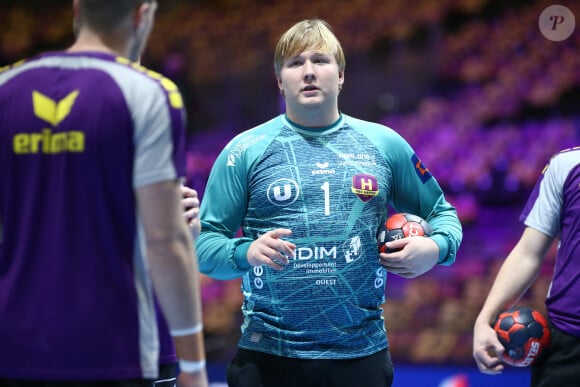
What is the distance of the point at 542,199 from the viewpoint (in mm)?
3277

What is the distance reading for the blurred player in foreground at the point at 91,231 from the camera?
2.00 metres

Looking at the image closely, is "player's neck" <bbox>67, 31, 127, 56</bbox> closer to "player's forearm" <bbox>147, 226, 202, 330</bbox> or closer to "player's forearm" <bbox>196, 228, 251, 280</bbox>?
"player's forearm" <bbox>147, 226, 202, 330</bbox>

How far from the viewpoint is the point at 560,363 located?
10.2 ft

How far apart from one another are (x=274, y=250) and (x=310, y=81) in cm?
78

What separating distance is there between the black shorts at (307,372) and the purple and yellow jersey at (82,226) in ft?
3.49

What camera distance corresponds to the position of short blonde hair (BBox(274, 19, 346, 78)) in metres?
3.28

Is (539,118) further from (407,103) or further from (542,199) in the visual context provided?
(542,199)

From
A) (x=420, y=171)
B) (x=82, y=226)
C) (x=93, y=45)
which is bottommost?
(x=82, y=226)

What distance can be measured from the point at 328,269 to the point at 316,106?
0.65m

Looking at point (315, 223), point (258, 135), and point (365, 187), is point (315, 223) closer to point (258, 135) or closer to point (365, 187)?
point (365, 187)

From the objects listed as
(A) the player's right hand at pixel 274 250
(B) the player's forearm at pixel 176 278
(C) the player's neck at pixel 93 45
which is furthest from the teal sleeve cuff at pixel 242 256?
(C) the player's neck at pixel 93 45

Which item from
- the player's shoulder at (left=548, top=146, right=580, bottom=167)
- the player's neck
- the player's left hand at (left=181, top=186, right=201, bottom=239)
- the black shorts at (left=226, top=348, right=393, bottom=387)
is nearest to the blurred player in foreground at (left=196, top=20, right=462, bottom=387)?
the black shorts at (left=226, top=348, right=393, bottom=387)

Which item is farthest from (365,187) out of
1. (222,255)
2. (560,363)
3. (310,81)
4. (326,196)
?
(560,363)

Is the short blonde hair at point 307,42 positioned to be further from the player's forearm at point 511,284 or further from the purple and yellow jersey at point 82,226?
the purple and yellow jersey at point 82,226
